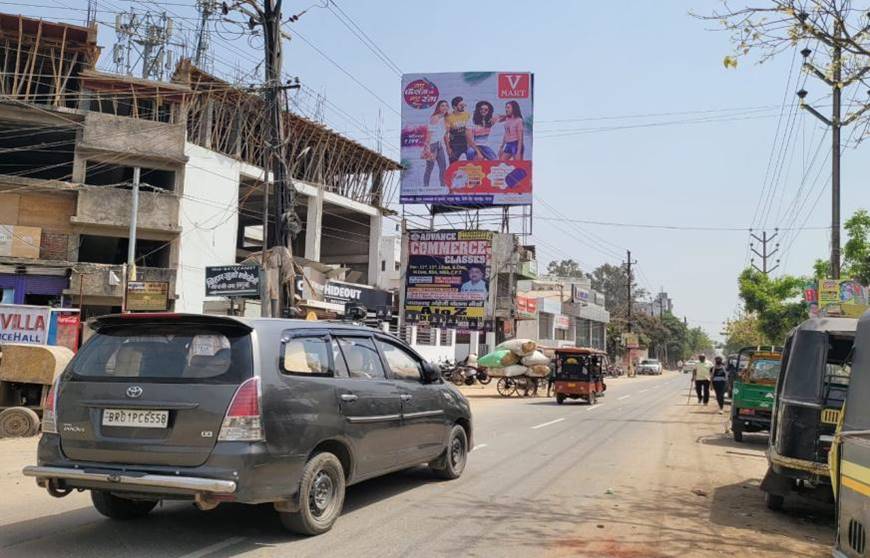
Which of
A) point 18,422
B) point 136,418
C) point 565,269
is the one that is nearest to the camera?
point 136,418

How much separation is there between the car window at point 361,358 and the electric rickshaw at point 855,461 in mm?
3867

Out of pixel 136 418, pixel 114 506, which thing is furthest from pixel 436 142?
pixel 136 418

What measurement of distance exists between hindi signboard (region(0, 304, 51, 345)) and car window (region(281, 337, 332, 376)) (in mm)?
9253

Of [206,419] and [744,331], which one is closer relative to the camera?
[206,419]

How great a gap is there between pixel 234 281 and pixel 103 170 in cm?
1241

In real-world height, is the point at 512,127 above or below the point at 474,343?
above

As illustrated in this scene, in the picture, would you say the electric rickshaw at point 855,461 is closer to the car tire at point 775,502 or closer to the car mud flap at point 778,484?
the car mud flap at point 778,484

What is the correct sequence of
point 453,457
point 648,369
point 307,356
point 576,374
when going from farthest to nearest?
point 648,369
point 576,374
point 453,457
point 307,356

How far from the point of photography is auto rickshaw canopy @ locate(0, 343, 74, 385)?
11.2 metres

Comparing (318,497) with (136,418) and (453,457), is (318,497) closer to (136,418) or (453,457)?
(136,418)

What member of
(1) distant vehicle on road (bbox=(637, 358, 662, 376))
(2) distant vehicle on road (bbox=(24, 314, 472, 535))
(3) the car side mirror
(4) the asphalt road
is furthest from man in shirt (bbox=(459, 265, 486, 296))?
(1) distant vehicle on road (bbox=(637, 358, 662, 376))

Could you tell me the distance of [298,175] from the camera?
141ft

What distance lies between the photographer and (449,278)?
42375mm

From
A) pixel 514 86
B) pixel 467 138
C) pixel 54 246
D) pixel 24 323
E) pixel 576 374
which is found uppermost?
pixel 514 86
